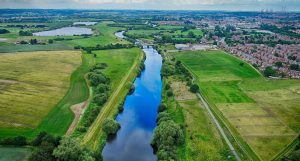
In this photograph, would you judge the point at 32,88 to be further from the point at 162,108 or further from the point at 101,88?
the point at 162,108

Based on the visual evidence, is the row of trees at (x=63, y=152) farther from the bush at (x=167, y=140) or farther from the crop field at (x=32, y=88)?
the crop field at (x=32, y=88)

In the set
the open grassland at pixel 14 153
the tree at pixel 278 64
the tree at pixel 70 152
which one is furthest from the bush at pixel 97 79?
the tree at pixel 278 64

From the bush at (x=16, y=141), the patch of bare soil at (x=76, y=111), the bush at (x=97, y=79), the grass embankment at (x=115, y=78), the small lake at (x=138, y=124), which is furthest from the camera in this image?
the bush at (x=97, y=79)

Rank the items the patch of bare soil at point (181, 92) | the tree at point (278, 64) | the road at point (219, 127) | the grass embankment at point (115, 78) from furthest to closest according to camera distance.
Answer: the tree at point (278, 64) → the patch of bare soil at point (181, 92) → the grass embankment at point (115, 78) → the road at point (219, 127)

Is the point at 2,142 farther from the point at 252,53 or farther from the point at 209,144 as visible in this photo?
the point at 252,53

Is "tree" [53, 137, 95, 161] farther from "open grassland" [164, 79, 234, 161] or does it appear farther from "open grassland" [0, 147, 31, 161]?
"open grassland" [164, 79, 234, 161]

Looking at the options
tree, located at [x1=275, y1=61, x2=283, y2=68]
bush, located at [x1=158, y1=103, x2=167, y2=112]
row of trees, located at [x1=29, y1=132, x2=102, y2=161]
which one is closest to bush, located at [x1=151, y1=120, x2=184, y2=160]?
row of trees, located at [x1=29, y1=132, x2=102, y2=161]

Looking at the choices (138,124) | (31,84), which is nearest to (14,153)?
(138,124)
